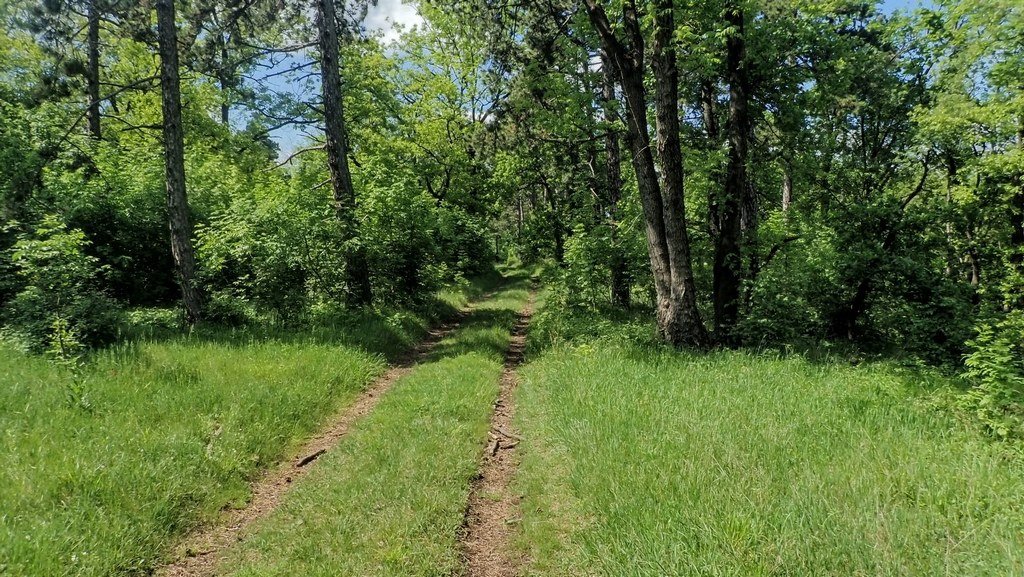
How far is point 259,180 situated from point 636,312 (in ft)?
43.5

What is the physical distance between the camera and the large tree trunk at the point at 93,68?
9.04 metres

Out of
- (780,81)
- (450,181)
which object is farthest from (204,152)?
(780,81)

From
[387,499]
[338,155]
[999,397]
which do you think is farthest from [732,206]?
[338,155]

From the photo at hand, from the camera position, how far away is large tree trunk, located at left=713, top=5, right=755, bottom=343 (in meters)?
9.67

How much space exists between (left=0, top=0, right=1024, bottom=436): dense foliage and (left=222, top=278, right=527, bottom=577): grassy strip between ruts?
4843mm

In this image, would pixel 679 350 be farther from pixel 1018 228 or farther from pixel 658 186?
pixel 1018 228

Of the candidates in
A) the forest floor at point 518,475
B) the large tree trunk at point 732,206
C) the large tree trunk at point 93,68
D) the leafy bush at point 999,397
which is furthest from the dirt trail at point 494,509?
the large tree trunk at point 93,68

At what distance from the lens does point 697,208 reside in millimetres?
A: 11641

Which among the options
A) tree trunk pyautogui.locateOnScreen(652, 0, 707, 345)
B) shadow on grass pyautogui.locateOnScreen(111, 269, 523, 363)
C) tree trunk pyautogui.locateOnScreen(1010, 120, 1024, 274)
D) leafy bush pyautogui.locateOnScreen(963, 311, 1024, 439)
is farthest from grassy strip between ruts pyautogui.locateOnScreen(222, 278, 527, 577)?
tree trunk pyautogui.locateOnScreen(1010, 120, 1024, 274)

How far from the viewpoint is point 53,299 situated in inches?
279

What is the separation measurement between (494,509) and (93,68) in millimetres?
17796

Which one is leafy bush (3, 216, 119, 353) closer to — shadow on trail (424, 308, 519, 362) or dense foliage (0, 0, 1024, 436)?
dense foliage (0, 0, 1024, 436)

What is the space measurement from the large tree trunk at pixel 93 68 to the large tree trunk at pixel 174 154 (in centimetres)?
111

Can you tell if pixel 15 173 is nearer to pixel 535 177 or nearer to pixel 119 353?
pixel 119 353
